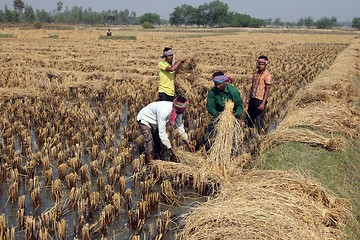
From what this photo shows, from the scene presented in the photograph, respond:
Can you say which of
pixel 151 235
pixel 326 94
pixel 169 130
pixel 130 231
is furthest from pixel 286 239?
pixel 326 94

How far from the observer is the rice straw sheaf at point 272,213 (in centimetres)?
259

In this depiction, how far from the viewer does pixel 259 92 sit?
18.0ft

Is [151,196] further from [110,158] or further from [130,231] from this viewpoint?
[110,158]

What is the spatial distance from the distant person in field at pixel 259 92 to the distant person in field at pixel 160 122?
175cm

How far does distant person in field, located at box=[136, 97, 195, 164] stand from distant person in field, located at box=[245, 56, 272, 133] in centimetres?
175

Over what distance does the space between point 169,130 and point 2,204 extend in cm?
317

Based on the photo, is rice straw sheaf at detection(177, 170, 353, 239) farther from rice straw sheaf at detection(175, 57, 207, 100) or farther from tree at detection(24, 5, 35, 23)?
tree at detection(24, 5, 35, 23)

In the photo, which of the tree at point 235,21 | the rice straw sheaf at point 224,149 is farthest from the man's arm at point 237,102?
the tree at point 235,21

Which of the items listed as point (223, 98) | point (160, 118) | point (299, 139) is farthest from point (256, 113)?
point (160, 118)

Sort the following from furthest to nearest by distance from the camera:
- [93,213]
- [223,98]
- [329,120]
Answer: [329,120], [223,98], [93,213]

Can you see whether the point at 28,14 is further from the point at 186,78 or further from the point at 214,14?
the point at 186,78

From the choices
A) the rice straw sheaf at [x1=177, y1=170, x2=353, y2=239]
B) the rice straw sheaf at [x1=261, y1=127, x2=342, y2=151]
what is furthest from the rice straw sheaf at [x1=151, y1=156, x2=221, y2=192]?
the rice straw sheaf at [x1=261, y1=127, x2=342, y2=151]

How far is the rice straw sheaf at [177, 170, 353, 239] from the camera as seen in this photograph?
8.51 ft

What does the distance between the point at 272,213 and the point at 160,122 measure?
1.85 metres
